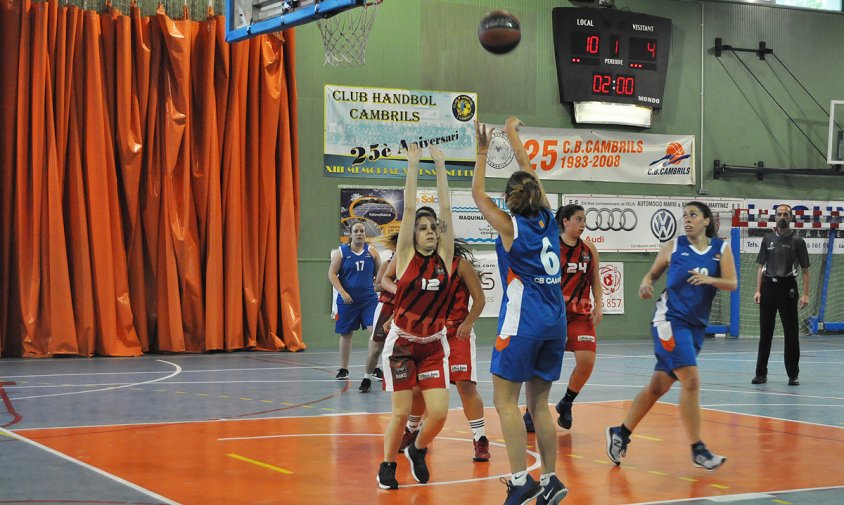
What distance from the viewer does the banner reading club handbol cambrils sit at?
741 inches

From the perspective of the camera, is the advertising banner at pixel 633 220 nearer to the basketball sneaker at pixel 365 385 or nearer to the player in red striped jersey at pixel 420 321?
the basketball sneaker at pixel 365 385

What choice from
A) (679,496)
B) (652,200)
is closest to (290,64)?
(652,200)

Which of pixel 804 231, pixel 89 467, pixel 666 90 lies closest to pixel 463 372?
pixel 89 467

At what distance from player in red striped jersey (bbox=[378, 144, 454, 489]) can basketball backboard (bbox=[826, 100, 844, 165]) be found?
1692 centimetres

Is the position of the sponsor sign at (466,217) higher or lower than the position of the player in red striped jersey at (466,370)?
higher

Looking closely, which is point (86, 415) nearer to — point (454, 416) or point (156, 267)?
point (454, 416)

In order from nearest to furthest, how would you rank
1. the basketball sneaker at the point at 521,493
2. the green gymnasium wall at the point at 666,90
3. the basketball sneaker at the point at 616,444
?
the basketball sneaker at the point at 521,493, the basketball sneaker at the point at 616,444, the green gymnasium wall at the point at 666,90

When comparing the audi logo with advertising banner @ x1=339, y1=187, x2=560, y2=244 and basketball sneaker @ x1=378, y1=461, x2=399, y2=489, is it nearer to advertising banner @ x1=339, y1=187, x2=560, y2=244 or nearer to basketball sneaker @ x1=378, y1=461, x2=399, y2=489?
advertising banner @ x1=339, y1=187, x2=560, y2=244

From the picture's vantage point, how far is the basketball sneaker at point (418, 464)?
6594 millimetres

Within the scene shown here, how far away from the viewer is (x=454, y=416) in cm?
966

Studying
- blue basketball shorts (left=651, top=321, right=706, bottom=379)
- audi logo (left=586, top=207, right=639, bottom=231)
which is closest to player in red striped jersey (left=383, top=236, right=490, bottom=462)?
blue basketball shorts (left=651, top=321, right=706, bottom=379)

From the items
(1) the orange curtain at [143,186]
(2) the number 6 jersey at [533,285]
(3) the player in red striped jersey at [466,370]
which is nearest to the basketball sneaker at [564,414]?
(3) the player in red striped jersey at [466,370]

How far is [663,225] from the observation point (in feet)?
69.5

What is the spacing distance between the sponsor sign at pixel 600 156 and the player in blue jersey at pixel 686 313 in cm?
1269
